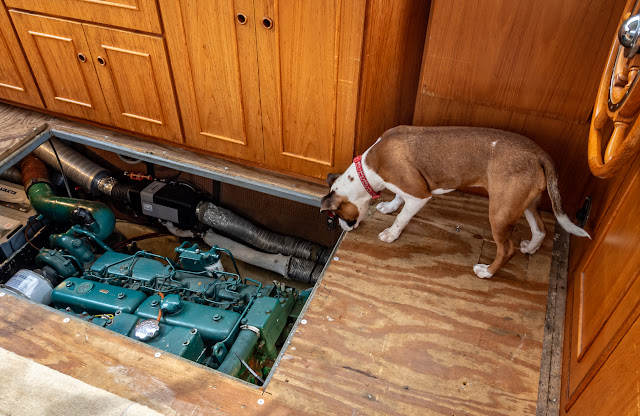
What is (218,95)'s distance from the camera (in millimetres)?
2539

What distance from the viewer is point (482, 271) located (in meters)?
2.16

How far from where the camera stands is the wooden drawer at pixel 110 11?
2379mm

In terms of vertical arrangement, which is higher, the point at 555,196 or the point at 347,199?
the point at 555,196

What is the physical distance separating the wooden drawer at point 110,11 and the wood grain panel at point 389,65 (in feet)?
3.86

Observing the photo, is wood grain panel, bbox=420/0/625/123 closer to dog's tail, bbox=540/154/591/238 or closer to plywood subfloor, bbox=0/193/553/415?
dog's tail, bbox=540/154/591/238

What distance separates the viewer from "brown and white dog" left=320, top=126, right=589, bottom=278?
1930mm

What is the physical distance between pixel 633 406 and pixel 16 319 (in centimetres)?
236

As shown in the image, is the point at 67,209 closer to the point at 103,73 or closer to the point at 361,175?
the point at 103,73

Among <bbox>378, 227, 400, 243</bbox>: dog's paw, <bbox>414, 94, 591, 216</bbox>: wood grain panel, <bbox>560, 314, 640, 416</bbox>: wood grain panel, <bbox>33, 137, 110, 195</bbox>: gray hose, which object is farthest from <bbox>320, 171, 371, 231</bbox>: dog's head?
<bbox>33, 137, 110, 195</bbox>: gray hose

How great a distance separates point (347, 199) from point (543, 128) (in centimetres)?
103

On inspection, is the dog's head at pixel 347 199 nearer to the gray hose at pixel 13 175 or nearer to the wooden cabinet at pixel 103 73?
the wooden cabinet at pixel 103 73

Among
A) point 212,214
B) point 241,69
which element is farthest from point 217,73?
point 212,214

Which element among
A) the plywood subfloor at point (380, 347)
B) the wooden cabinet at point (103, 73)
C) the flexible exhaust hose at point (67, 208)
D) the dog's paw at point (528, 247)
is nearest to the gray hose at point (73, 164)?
the flexible exhaust hose at point (67, 208)

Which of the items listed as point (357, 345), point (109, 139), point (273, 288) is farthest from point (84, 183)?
point (357, 345)
